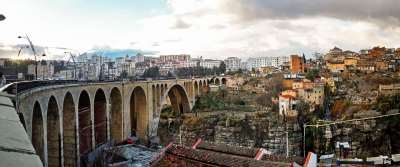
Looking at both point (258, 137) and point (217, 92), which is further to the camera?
point (217, 92)

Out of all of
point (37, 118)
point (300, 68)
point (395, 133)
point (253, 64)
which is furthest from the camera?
point (253, 64)

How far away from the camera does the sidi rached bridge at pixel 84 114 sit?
13.9m

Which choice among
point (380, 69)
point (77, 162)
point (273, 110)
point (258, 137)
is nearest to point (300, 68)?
point (380, 69)

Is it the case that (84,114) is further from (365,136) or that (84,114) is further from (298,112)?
(298,112)

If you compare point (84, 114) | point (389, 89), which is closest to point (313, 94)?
point (389, 89)

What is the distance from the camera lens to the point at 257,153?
11.8m

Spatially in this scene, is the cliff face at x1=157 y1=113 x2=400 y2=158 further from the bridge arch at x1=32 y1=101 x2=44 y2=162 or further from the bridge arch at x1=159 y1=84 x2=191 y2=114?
the bridge arch at x1=32 y1=101 x2=44 y2=162

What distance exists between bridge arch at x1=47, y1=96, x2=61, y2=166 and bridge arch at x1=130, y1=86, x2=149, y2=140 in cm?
1415

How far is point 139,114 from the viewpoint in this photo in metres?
31.4

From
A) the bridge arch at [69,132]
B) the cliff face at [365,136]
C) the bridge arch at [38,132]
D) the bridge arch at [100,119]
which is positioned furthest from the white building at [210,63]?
the bridge arch at [38,132]

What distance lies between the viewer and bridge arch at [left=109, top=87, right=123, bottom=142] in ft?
85.5

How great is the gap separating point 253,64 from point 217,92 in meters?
85.7

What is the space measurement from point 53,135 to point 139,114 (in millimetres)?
14953

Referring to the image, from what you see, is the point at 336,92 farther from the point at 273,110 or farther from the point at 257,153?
the point at 257,153
